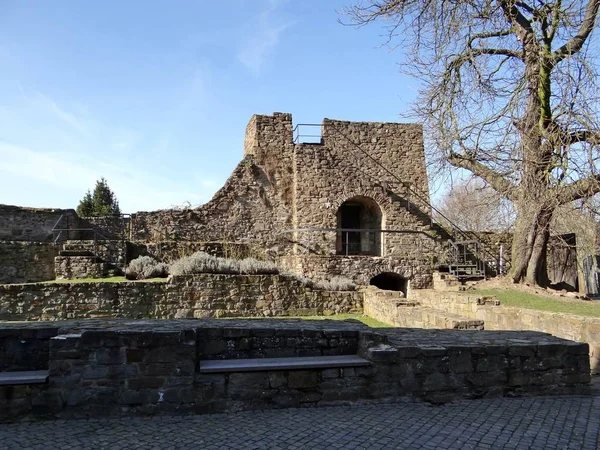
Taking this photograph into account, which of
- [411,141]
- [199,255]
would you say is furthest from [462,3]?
[199,255]

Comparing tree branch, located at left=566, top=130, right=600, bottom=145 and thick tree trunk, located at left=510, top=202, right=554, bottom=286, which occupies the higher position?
tree branch, located at left=566, top=130, right=600, bottom=145

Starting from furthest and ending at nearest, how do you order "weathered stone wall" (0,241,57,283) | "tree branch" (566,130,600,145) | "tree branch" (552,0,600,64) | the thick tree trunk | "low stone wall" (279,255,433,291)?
"low stone wall" (279,255,433,291), "weathered stone wall" (0,241,57,283), the thick tree trunk, "tree branch" (552,0,600,64), "tree branch" (566,130,600,145)

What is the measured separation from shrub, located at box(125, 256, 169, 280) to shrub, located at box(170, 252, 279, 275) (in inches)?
42.7

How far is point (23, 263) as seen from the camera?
16.2m

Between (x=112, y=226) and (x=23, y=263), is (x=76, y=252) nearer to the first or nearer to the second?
(x=23, y=263)

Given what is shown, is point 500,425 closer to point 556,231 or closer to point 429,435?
point 429,435

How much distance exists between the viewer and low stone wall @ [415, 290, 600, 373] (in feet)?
24.0

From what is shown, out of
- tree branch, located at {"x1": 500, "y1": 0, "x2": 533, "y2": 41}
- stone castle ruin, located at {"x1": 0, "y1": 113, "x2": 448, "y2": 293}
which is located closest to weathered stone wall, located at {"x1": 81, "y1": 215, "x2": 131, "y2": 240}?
stone castle ruin, located at {"x1": 0, "y1": 113, "x2": 448, "y2": 293}

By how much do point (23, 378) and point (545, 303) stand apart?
11204 millimetres

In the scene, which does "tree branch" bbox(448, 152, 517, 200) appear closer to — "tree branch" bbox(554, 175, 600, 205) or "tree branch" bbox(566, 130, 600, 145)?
"tree branch" bbox(554, 175, 600, 205)

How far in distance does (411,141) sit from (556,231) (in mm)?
6572

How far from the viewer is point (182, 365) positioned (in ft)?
15.6

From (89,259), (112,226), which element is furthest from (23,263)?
(112,226)

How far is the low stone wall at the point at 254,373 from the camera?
4574 millimetres
